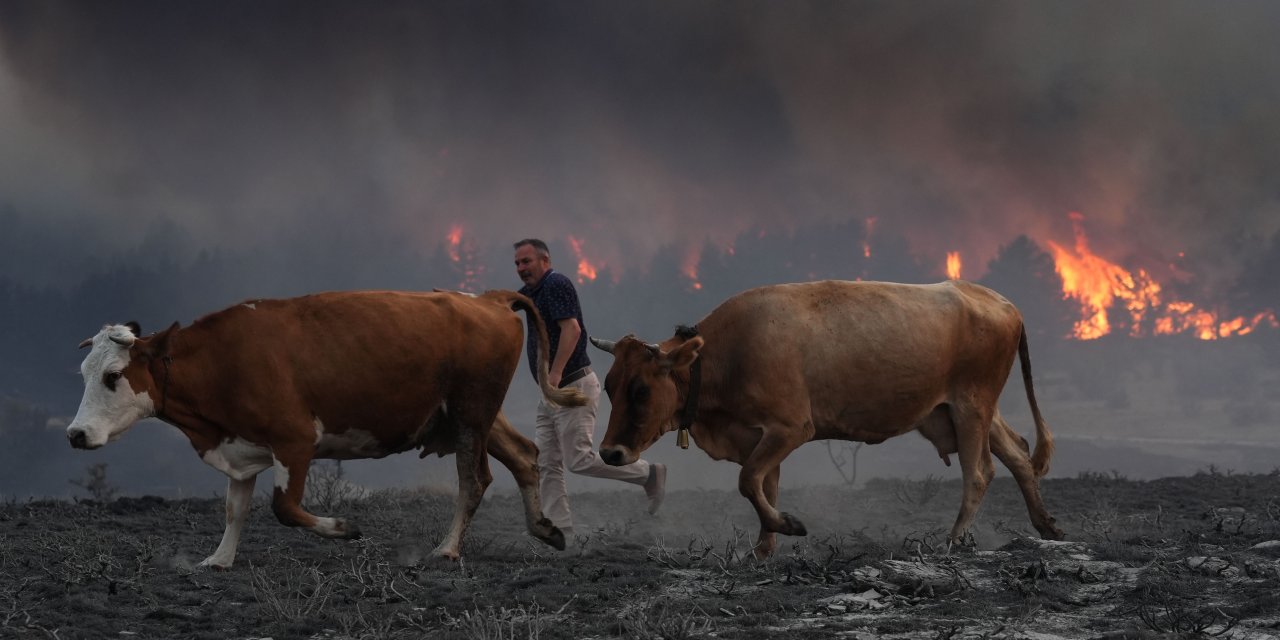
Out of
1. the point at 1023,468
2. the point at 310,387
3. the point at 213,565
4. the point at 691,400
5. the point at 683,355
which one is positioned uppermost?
the point at 683,355

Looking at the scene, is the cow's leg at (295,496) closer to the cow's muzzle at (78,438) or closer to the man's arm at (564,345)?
the cow's muzzle at (78,438)

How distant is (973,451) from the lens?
10227mm

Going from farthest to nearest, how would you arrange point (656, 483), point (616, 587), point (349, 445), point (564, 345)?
1. point (656, 483)
2. point (564, 345)
3. point (349, 445)
4. point (616, 587)

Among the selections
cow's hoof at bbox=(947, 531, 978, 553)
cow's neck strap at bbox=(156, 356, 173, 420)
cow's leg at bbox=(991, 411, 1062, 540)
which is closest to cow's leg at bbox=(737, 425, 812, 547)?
cow's hoof at bbox=(947, 531, 978, 553)

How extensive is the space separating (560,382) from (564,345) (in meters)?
0.43

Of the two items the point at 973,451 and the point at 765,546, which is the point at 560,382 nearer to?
the point at 765,546

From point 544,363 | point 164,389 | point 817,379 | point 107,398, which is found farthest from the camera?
point 544,363

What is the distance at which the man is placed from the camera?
10273 mm

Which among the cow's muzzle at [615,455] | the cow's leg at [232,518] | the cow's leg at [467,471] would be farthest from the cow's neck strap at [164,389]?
the cow's muzzle at [615,455]

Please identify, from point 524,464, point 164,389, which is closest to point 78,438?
point 164,389

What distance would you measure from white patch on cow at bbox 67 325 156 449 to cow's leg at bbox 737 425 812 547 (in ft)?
14.4

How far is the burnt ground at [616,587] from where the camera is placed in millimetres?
6262

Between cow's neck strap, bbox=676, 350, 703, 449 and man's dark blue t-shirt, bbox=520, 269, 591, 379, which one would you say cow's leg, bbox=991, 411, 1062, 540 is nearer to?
cow's neck strap, bbox=676, 350, 703, 449

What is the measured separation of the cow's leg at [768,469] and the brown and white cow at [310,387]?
1.59m
